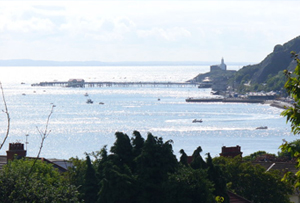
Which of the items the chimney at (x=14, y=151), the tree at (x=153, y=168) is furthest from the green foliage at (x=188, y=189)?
the chimney at (x=14, y=151)

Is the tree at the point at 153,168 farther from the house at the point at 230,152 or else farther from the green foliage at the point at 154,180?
the house at the point at 230,152

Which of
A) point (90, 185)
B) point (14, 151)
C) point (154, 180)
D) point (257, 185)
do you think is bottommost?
point (257, 185)

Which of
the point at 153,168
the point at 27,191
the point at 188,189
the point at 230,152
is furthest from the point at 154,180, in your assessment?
the point at 230,152

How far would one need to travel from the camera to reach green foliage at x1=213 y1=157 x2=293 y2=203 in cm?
3272

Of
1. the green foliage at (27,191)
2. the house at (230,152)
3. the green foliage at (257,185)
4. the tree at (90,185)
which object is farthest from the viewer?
the house at (230,152)

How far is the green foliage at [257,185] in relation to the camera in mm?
32719

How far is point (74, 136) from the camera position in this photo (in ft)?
433

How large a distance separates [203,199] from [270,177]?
36.9 feet

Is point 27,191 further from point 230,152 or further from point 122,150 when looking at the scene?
point 230,152

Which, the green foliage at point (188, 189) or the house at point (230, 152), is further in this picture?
the house at point (230, 152)

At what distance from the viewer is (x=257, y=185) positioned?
109 feet

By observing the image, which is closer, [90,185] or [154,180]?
[154,180]

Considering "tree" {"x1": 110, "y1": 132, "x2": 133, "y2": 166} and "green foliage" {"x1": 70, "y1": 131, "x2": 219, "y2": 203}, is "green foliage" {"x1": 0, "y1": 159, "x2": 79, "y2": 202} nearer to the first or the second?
"green foliage" {"x1": 70, "y1": 131, "x2": 219, "y2": 203}

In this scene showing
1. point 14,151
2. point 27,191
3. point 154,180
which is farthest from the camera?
point 14,151
